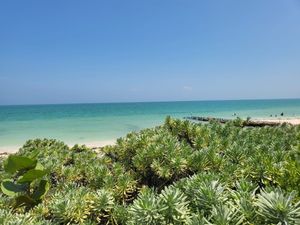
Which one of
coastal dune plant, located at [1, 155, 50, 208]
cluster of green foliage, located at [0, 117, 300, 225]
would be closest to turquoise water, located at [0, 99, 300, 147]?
cluster of green foliage, located at [0, 117, 300, 225]

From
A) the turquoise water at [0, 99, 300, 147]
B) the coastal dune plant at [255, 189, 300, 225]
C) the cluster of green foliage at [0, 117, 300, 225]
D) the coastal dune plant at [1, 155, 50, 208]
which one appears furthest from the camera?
the turquoise water at [0, 99, 300, 147]

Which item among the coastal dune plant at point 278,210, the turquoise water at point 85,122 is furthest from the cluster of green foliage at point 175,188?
the turquoise water at point 85,122

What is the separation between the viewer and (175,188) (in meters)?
2.36

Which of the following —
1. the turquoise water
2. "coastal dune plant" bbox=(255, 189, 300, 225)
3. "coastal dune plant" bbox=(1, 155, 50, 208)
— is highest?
"coastal dune plant" bbox=(255, 189, 300, 225)

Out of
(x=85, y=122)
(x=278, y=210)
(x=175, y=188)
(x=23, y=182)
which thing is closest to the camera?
(x=278, y=210)

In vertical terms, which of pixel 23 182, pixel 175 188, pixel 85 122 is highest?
pixel 175 188

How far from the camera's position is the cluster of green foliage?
6.16ft

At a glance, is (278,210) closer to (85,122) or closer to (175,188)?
(175,188)

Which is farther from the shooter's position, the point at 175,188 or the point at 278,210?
the point at 175,188

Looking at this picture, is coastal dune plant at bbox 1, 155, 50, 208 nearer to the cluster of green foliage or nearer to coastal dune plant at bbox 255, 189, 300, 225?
the cluster of green foliage

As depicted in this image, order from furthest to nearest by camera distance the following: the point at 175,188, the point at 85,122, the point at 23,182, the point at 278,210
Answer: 1. the point at 85,122
2. the point at 23,182
3. the point at 175,188
4. the point at 278,210

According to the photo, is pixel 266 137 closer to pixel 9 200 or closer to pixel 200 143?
pixel 200 143

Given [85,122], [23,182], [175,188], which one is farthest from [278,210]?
[85,122]

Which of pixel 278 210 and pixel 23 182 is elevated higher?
pixel 278 210
